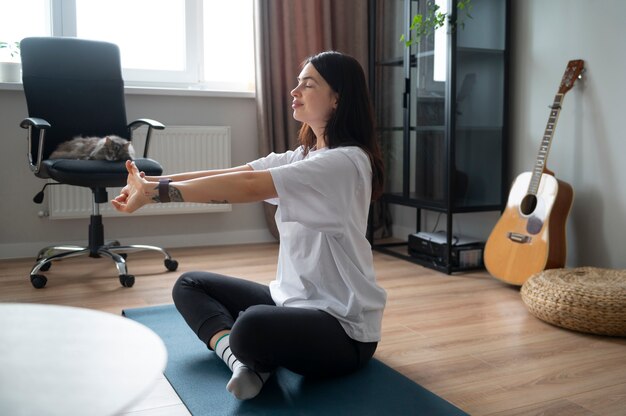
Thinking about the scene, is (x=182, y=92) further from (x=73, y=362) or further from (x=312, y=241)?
(x=73, y=362)

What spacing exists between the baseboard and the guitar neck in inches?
67.0

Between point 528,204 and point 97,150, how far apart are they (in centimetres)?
188

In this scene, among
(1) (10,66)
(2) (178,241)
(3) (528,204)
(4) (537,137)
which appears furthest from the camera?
(2) (178,241)

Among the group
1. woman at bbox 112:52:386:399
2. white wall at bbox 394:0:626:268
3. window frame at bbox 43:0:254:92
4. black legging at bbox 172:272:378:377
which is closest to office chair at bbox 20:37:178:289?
window frame at bbox 43:0:254:92

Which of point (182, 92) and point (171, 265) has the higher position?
point (182, 92)

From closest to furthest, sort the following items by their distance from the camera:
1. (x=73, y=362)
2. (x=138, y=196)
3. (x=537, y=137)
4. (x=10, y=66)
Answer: (x=73, y=362)
(x=138, y=196)
(x=537, y=137)
(x=10, y=66)

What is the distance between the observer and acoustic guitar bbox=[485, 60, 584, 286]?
263 cm

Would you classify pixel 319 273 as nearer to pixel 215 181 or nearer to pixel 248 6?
pixel 215 181

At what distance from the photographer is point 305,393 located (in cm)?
157

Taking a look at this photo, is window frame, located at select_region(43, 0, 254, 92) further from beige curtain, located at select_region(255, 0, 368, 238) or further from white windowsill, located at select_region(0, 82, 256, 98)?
beige curtain, located at select_region(255, 0, 368, 238)

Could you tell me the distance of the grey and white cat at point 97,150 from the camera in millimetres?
2846

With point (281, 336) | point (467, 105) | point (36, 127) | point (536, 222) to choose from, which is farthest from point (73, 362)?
point (467, 105)

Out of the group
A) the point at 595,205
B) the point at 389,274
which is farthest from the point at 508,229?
the point at 389,274

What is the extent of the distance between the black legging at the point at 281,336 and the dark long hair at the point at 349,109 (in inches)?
15.6
